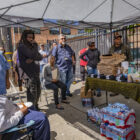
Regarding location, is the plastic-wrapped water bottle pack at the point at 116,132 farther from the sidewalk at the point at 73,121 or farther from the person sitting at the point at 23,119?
the person sitting at the point at 23,119

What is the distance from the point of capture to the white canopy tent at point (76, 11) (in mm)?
3221

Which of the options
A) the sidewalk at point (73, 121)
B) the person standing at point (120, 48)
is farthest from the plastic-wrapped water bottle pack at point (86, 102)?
the person standing at point (120, 48)

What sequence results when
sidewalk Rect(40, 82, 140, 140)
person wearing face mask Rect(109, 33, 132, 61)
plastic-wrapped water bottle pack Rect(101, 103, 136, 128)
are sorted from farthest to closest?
person wearing face mask Rect(109, 33, 132, 61) < sidewalk Rect(40, 82, 140, 140) < plastic-wrapped water bottle pack Rect(101, 103, 136, 128)

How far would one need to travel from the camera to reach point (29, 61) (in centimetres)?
322

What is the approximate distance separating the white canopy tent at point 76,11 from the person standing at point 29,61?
62 cm

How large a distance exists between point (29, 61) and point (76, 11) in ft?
6.26

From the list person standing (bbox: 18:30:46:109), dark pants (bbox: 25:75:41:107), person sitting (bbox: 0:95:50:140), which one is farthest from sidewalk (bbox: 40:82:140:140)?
person sitting (bbox: 0:95:50:140)

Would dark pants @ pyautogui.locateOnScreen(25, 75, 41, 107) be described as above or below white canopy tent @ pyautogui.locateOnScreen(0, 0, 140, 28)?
below

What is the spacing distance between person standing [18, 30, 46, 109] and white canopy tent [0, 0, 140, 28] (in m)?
0.62

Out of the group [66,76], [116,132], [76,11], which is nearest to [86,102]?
[66,76]

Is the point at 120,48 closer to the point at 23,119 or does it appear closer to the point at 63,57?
the point at 63,57

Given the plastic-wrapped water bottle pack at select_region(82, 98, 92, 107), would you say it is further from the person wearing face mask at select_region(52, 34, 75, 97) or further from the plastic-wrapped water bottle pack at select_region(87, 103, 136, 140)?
the plastic-wrapped water bottle pack at select_region(87, 103, 136, 140)

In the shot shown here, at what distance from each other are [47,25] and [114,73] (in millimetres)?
2622

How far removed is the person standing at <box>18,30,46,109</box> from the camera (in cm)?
317
